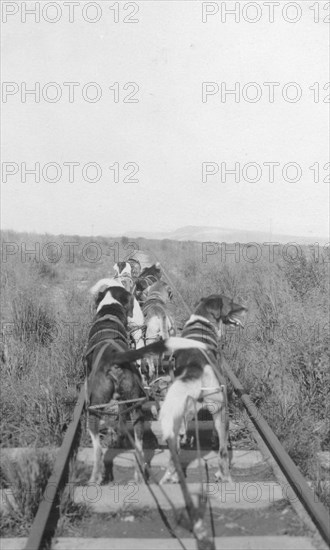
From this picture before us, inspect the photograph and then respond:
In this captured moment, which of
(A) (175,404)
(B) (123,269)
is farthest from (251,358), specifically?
(B) (123,269)

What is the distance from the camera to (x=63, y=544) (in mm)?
3424

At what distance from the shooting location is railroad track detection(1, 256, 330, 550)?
11.3 feet

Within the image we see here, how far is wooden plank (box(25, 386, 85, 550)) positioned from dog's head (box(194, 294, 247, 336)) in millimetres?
1739

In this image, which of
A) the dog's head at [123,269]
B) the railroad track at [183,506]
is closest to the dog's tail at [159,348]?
the railroad track at [183,506]

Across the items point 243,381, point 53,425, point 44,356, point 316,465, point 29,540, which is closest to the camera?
point 29,540

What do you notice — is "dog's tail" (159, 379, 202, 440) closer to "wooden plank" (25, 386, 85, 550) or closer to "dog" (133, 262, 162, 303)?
"wooden plank" (25, 386, 85, 550)

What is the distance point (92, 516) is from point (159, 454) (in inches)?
43.3

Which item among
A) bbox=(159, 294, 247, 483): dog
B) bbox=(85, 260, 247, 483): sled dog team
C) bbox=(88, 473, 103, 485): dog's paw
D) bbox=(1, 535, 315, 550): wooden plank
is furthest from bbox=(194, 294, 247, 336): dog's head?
bbox=(1, 535, 315, 550): wooden plank

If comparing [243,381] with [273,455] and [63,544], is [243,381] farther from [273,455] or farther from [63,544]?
[63,544]

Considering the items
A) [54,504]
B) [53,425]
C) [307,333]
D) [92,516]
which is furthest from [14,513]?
[307,333]

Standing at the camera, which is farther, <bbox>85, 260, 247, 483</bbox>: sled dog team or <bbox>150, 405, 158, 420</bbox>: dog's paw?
<bbox>150, 405, 158, 420</bbox>: dog's paw

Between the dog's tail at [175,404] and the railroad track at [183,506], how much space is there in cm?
19

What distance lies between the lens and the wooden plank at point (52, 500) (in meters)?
3.33

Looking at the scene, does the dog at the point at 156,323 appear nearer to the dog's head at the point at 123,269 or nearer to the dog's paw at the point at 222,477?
the dog's head at the point at 123,269
